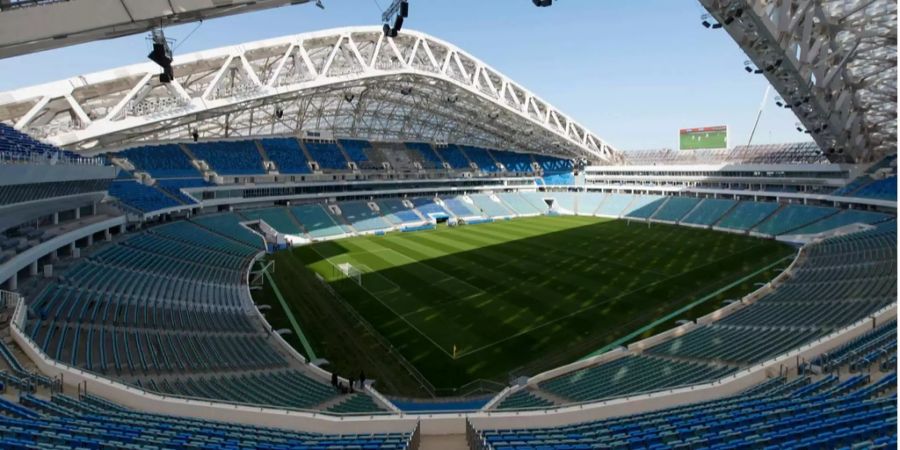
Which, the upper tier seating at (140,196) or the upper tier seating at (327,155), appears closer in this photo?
the upper tier seating at (140,196)

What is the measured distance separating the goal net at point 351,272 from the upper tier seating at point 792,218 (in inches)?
1312

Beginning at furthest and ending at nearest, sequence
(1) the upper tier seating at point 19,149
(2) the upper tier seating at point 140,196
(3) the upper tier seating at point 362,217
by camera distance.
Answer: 1. (3) the upper tier seating at point 362,217
2. (2) the upper tier seating at point 140,196
3. (1) the upper tier seating at point 19,149

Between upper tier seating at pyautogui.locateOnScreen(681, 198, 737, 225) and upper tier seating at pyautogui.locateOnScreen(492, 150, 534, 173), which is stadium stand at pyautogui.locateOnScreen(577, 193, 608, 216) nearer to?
upper tier seating at pyautogui.locateOnScreen(492, 150, 534, 173)

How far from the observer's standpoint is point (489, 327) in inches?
805

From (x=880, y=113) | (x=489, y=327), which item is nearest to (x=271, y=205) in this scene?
(x=489, y=327)

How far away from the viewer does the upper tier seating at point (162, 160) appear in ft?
122

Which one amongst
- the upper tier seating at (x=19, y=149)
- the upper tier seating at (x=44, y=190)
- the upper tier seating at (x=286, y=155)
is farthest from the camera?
the upper tier seating at (x=286, y=155)

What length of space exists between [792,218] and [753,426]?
4156cm

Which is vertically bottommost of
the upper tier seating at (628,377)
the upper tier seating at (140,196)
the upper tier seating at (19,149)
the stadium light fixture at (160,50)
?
the upper tier seating at (628,377)

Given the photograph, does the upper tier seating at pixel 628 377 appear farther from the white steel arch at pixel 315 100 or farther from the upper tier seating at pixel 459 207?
the upper tier seating at pixel 459 207

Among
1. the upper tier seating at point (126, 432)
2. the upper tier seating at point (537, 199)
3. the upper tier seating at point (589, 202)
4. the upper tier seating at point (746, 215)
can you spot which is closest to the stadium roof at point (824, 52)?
the upper tier seating at point (746, 215)

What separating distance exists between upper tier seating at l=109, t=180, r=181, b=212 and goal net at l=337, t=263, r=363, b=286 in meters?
12.1

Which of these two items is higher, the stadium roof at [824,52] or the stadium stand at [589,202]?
the stadium roof at [824,52]

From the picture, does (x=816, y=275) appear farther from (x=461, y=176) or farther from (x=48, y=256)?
(x=461, y=176)
